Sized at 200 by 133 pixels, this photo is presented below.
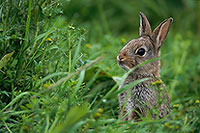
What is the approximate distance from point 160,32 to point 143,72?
1.64 ft

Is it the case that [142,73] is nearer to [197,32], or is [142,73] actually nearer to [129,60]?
[129,60]

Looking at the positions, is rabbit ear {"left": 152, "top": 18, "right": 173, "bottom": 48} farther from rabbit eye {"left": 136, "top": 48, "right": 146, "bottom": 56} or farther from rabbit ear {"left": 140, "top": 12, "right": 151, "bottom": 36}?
rabbit eye {"left": 136, "top": 48, "right": 146, "bottom": 56}

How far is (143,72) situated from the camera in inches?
148

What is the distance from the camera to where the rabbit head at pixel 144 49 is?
362cm

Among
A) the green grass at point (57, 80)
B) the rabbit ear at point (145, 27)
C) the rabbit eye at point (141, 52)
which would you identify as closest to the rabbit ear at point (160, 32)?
the rabbit ear at point (145, 27)

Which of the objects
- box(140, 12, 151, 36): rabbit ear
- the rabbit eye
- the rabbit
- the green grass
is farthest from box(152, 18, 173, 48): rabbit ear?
the green grass

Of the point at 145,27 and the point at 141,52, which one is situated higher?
the point at 145,27

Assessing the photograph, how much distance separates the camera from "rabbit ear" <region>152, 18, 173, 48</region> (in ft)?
12.5

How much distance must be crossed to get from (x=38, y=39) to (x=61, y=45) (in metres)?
0.31

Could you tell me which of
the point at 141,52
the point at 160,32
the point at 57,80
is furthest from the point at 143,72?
the point at 57,80

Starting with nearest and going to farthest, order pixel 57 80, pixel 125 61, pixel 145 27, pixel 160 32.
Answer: pixel 57 80
pixel 125 61
pixel 160 32
pixel 145 27

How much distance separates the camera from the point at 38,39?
306cm

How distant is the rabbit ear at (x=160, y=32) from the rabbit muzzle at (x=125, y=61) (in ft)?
1.50

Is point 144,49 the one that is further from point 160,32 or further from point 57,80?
point 57,80
